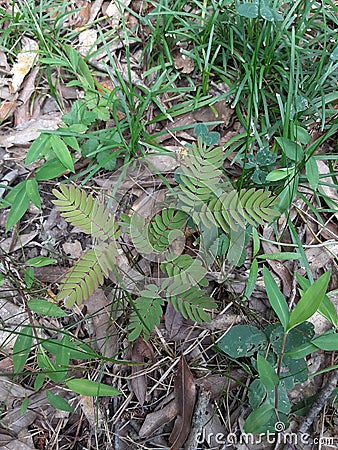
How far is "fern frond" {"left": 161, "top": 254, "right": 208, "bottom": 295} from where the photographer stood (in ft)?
4.34

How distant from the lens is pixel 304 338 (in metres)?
1.34

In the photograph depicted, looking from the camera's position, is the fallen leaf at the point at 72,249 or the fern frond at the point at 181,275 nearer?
the fern frond at the point at 181,275

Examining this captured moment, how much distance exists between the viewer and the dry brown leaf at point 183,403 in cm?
138

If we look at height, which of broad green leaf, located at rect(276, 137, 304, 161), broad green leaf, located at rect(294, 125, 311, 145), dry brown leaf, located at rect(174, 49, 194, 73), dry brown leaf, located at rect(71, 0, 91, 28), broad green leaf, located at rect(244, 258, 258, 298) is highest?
dry brown leaf, located at rect(71, 0, 91, 28)

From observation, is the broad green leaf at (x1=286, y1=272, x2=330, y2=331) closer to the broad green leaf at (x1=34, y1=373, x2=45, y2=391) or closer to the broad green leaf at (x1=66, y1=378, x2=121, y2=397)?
the broad green leaf at (x1=66, y1=378, x2=121, y2=397)

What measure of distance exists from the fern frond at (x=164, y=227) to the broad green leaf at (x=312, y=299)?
434 mm

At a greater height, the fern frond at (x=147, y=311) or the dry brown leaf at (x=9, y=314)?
the fern frond at (x=147, y=311)

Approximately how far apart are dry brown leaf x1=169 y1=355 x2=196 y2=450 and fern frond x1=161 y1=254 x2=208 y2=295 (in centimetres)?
28

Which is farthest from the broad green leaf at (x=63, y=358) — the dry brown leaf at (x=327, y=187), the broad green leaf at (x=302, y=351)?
the dry brown leaf at (x=327, y=187)

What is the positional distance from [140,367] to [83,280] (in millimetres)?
408

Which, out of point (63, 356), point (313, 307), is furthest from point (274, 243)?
point (63, 356)

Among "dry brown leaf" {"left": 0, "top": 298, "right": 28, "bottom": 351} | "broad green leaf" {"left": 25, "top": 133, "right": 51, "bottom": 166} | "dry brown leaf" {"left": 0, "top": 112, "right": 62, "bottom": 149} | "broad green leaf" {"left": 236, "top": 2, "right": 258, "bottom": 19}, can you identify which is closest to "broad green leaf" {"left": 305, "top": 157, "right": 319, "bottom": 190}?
"broad green leaf" {"left": 236, "top": 2, "right": 258, "bottom": 19}

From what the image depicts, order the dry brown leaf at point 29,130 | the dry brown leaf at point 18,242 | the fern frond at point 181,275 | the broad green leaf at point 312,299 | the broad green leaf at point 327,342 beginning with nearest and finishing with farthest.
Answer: the broad green leaf at point 312,299
the broad green leaf at point 327,342
the fern frond at point 181,275
the dry brown leaf at point 18,242
the dry brown leaf at point 29,130

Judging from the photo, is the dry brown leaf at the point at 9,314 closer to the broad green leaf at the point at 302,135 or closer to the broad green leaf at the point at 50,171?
the broad green leaf at the point at 50,171
